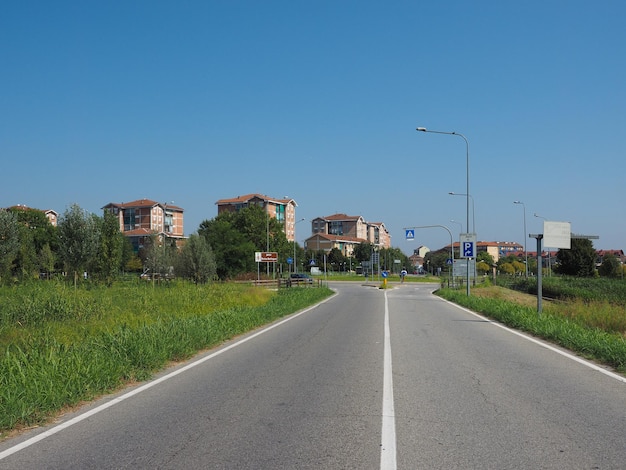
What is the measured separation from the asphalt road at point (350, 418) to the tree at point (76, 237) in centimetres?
3477

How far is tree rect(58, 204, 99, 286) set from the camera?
4406 cm

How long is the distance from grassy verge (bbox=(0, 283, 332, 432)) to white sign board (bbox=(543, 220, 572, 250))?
9.68 m

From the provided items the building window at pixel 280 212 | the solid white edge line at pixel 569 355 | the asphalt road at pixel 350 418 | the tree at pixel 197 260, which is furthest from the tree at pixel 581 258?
the asphalt road at pixel 350 418

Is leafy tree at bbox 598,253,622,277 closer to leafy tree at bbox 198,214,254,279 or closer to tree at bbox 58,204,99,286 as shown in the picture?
leafy tree at bbox 198,214,254,279

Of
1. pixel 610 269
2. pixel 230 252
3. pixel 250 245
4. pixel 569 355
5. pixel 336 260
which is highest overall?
pixel 250 245

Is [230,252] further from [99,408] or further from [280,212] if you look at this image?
[280,212]

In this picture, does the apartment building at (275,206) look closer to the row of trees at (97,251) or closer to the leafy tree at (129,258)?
the leafy tree at (129,258)

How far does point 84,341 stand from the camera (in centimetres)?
1180

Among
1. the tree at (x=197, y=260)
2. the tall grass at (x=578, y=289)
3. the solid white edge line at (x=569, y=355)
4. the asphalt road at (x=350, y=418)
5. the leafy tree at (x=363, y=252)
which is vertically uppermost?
the leafy tree at (x=363, y=252)

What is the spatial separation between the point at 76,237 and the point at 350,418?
41.0 meters

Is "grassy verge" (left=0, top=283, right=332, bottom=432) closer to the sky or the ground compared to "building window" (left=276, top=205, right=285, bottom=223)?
closer to the ground

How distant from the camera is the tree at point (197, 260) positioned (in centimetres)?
5572

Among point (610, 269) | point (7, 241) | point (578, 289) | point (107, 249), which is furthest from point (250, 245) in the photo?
point (610, 269)

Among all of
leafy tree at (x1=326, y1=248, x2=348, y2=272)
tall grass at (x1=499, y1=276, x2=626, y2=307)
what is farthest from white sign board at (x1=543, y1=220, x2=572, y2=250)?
leafy tree at (x1=326, y1=248, x2=348, y2=272)
